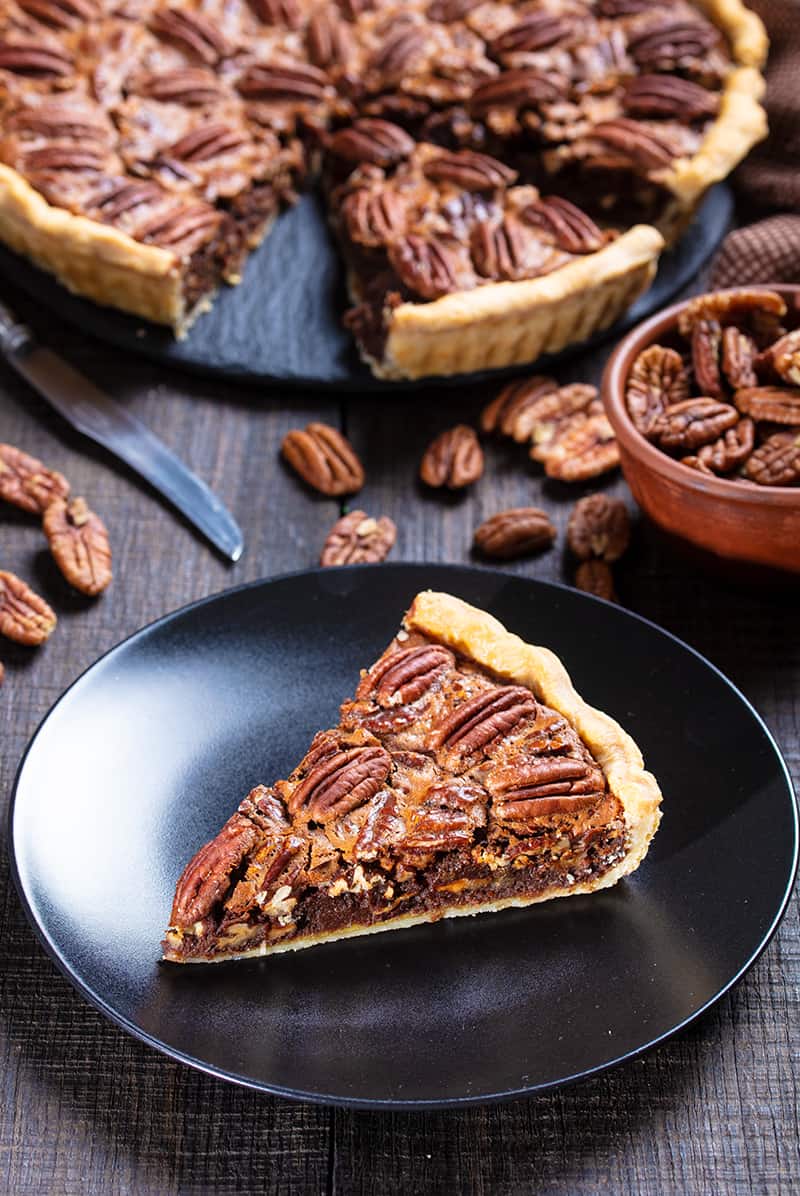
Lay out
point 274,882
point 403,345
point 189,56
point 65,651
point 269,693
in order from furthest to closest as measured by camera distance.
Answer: point 189,56
point 403,345
point 65,651
point 269,693
point 274,882

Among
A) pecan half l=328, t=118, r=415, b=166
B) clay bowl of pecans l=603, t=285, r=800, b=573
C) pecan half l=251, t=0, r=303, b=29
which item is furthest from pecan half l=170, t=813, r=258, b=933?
pecan half l=251, t=0, r=303, b=29

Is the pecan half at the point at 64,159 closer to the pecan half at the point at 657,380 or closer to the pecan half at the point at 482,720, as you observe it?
the pecan half at the point at 657,380

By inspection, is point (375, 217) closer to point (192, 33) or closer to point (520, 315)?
point (520, 315)

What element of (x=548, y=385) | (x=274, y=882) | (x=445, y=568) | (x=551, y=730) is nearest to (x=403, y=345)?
(x=548, y=385)

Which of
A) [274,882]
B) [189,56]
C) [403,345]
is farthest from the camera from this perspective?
[189,56]

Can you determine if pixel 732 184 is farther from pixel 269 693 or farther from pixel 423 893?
pixel 423 893

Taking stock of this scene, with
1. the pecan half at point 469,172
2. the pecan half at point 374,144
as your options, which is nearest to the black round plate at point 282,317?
the pecan half at point 374,144

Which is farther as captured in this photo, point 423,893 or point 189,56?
point 189,56
